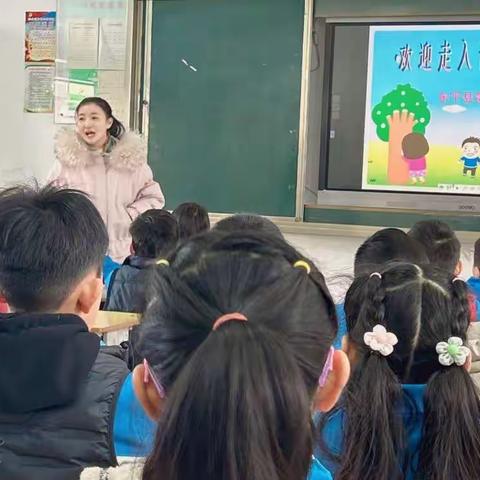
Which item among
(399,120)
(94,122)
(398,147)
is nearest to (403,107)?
(399,120)

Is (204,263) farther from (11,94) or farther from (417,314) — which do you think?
(11,94)

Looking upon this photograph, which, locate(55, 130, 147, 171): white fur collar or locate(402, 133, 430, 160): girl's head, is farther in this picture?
locate(402, 133, 430, 160): girl's head

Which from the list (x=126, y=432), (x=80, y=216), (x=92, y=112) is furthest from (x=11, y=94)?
(x=126, y=432)

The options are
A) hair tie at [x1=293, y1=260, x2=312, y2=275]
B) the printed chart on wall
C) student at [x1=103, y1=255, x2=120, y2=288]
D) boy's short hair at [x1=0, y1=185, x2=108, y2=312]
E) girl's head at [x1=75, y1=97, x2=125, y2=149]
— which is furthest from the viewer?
the printed chart on wall

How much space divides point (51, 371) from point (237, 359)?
0.50 meters

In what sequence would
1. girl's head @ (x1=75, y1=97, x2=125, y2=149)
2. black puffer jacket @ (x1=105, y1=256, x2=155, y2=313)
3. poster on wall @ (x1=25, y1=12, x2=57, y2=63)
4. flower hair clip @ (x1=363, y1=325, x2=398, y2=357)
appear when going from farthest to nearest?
1. poster on wall @ (x1=25, y1=12, x2=57, y2=63)
2. girl's head @ (x1=75, y1=97, x2=125, y2=149)
3. black puffer jacket @ (x1=105, y1=256, x2=155, y2=313)
4. flower hair clip @ (x1=363, y1=325, x2=398, y2=357)

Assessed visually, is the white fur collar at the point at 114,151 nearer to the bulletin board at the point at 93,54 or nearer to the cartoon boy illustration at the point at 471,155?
the bulletin board at the point at 93,54

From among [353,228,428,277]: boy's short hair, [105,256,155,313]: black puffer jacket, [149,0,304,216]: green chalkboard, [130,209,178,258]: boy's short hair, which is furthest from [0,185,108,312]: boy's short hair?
[149,0,304,216]: green chalkboard

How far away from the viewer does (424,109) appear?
151 inches

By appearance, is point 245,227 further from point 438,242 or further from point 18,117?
Result: point 18,117

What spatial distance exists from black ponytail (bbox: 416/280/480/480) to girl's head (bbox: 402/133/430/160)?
9.07 ft

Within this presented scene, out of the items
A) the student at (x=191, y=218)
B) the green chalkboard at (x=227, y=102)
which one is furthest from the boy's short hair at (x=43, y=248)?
the green chalkboard at (x=227, y=102)

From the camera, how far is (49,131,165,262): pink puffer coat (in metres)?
3.51

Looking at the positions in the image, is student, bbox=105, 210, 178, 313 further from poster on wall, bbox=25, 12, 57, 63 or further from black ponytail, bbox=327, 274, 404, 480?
poster on wall, bbox=25, 12, 57, 63
